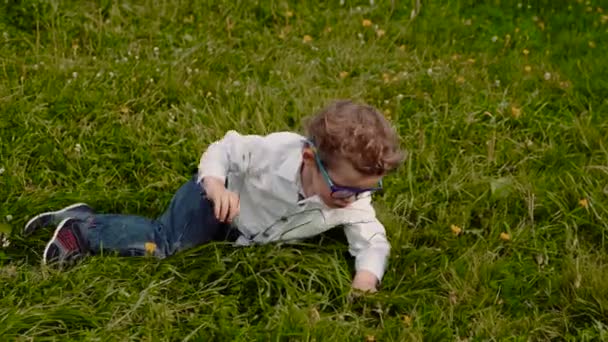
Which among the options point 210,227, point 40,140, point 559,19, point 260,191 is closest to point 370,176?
point 260,191

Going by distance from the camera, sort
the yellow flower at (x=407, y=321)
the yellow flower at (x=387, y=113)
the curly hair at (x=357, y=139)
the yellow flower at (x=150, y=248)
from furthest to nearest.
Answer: the yellow flower at (x=387, y=113) → the yellow flower at (x=150, y=248) → the yellow flower at (x=407, y=321) → the curly hair at (x=357, y=139)

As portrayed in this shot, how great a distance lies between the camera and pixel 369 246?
3748mm

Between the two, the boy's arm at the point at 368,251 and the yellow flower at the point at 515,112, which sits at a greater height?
the boy's arm at the point at 368,251

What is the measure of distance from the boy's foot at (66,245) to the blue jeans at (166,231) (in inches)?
1.3

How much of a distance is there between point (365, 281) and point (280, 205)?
1.56ft

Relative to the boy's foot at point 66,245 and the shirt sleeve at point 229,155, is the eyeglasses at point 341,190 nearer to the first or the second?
the shirt sleeve at point 229,155

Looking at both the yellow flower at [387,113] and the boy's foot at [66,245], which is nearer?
the boy's foot at [66,245]

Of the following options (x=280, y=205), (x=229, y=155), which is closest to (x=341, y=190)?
(x=280, y=205)

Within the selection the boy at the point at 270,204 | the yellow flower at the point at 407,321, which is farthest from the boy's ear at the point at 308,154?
the yellow flower at the point at 407,321

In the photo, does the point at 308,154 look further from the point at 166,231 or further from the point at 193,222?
the point at 166,231

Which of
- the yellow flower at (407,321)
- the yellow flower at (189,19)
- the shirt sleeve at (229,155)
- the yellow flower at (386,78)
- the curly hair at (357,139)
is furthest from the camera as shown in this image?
the yellow flower at (189,19)

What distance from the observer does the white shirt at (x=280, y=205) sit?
3.65 meters

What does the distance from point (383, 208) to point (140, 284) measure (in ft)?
4.03

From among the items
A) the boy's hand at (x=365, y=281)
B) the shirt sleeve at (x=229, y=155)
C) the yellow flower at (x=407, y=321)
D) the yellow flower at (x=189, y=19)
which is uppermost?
the shirt sleeve at (x=229, y=155)
